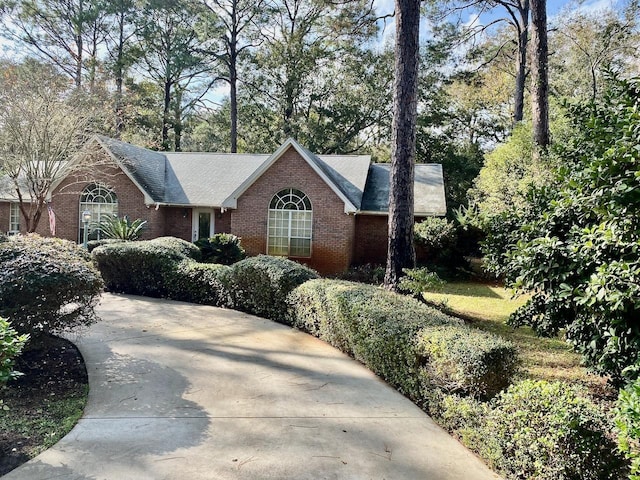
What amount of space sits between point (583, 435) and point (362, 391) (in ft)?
9.32

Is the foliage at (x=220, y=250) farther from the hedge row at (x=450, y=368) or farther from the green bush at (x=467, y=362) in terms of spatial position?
the green bush at (x=467, y=362)

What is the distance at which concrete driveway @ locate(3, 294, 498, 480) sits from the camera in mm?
3684

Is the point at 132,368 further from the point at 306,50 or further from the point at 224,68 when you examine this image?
the point at 224,68

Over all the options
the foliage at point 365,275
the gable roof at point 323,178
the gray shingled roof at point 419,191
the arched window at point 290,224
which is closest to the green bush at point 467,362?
the foliage at point 365,275

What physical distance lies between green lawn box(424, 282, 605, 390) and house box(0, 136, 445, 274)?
409 cm

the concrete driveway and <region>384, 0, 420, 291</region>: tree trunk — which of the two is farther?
<region>384, 0, 420, 291</region>: tree trunk

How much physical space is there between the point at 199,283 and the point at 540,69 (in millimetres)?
10876

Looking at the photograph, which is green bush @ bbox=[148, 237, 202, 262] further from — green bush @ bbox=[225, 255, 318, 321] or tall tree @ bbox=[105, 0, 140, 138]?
tall tree @ bbox=[105, 0, 140, 138]

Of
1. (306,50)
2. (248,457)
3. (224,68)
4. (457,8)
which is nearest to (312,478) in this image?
(248,457)

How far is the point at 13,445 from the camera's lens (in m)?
3.82

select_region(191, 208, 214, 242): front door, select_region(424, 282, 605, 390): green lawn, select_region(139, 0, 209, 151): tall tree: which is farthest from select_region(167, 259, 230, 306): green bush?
select_region(139, 0, 209, 151): tall tree

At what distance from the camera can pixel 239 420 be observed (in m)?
4.62

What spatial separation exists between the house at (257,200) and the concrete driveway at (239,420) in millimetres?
9211

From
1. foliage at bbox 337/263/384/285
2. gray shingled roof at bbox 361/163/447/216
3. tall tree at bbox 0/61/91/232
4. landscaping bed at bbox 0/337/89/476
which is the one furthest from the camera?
gray shingled roof at bbox 361/163/447/216
